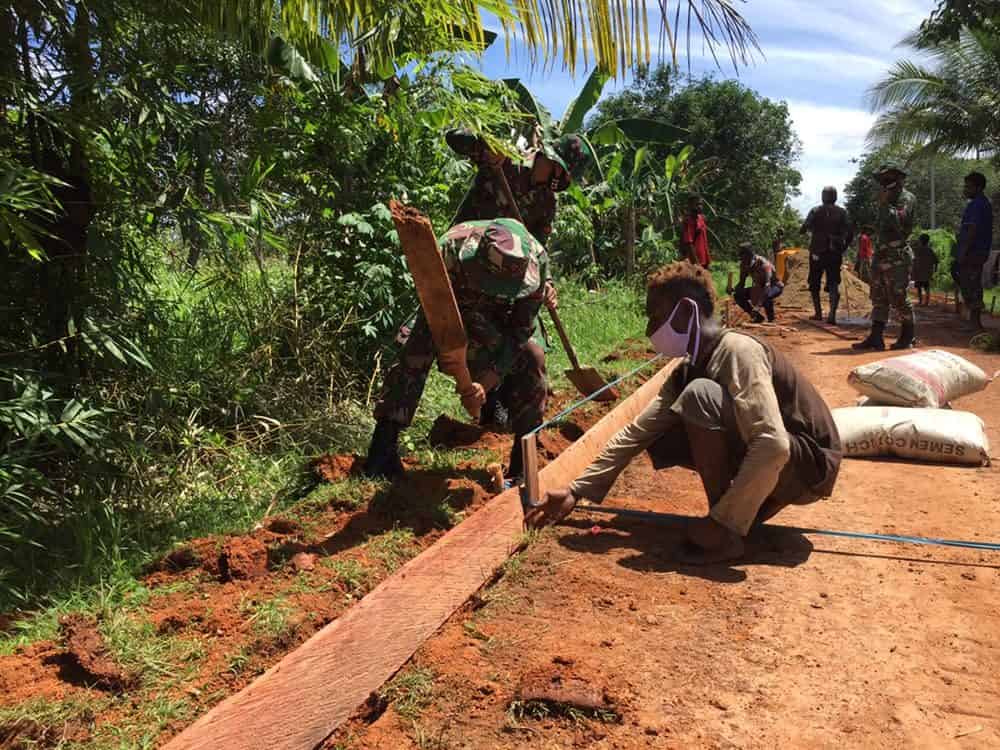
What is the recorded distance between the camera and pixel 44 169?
3281mm

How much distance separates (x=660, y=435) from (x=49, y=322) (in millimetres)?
2671

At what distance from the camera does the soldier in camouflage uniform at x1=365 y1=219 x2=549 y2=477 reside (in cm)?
367

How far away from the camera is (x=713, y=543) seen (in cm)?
326

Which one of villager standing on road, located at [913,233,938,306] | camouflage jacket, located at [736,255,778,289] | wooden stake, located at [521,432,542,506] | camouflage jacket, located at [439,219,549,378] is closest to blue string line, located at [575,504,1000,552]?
wooden stake, located at [521,432,542,506]

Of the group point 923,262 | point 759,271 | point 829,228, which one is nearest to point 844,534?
point 829,228

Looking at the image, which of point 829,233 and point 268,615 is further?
point 829,233

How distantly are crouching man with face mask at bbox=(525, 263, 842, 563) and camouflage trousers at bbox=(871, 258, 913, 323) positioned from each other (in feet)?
21.3

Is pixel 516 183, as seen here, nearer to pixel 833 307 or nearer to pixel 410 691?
pixel 410 691

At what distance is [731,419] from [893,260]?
7.11 metres

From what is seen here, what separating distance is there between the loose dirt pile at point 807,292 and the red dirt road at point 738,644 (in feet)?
36.5

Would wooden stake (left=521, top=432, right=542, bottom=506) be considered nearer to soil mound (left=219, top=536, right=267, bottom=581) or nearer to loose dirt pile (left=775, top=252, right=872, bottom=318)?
soil mound (left=219, top=536, right=267, bottom=581)

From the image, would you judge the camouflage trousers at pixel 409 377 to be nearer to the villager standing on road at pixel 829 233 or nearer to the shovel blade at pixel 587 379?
the shovel blade at pixel 587 379

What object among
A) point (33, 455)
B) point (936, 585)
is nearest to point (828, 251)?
point (936, 585)

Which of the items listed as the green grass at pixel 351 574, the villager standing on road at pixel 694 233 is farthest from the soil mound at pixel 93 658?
the villager standing on road at pixel 694 233
